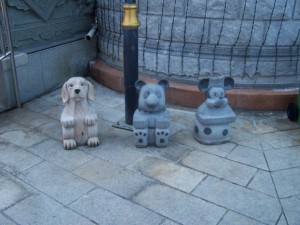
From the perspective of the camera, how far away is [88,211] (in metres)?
3.26

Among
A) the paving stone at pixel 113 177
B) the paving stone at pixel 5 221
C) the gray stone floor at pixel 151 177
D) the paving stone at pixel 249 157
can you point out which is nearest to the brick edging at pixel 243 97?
the gray stone floor at pixel 151 177

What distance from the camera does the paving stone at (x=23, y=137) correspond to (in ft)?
14.5

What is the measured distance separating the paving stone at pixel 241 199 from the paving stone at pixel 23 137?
219 cm

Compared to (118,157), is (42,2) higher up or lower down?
higher up

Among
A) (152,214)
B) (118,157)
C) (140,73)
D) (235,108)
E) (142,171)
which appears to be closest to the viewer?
(152,214)

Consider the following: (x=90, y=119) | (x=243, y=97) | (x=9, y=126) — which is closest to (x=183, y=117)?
(x=243, y=97)

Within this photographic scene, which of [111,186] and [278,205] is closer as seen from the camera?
[278,205]

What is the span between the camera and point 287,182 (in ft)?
12.1

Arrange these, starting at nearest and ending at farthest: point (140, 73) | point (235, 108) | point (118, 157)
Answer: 1. point (118, 157)
2. point (235, 108)
3. point (140, 73)

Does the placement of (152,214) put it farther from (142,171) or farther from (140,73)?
(140,73)

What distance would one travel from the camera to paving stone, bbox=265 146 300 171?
3.98 metres

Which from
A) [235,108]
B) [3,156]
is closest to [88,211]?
[3,156]

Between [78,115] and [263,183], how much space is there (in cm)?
221

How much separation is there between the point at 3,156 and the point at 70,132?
0.83 metres
